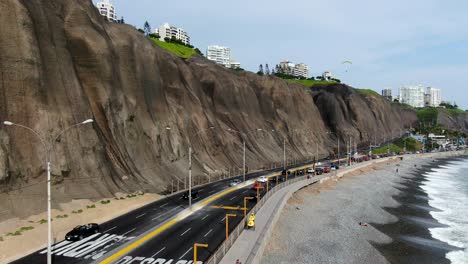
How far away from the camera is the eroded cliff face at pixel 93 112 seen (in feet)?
161

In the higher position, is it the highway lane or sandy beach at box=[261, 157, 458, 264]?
the highway lane

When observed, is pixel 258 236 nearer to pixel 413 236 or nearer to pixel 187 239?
pixel 187 239

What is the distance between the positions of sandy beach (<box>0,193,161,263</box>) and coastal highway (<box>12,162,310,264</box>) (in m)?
1.35

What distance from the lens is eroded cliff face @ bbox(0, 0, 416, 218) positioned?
48.9m

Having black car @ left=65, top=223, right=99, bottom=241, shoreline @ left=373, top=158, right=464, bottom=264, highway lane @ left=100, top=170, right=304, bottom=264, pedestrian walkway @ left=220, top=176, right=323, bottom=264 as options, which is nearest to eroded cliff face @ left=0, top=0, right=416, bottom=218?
black car @ left=65, top=223, right=99, bottom=241

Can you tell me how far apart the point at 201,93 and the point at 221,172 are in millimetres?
32028

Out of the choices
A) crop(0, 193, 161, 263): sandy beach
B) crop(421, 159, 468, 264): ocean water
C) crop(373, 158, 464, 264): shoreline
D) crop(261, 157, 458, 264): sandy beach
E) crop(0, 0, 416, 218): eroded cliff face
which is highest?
crop(0, 0, 416, 218): eroded cliff face

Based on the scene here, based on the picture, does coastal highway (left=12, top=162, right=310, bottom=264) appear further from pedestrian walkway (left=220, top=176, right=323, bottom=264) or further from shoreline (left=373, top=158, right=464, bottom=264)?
shoreline (left=373, top=158, right=464, bottom=264)

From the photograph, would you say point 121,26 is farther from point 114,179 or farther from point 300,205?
point 300,205

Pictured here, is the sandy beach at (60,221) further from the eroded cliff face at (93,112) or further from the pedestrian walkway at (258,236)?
the pedestrian walkway at (258,236)

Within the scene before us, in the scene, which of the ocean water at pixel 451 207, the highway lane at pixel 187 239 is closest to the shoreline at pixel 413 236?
the ocean water at pixel 451 207

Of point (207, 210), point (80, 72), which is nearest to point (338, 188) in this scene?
point (207, 210)

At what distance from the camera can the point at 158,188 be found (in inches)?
2579

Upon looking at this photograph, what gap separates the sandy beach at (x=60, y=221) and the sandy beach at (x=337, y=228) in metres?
18.8
